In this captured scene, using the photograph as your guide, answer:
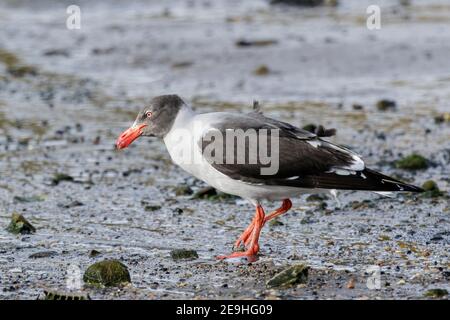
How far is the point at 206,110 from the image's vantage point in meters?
13.4

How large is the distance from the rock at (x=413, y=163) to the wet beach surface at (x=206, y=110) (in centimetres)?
11

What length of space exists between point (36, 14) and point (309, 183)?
15.3 m

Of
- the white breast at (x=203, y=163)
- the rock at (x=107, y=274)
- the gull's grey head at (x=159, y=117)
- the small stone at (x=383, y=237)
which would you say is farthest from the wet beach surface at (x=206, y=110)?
the gull's grey head at (x=159, y=117)

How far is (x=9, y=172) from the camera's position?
1049 cm

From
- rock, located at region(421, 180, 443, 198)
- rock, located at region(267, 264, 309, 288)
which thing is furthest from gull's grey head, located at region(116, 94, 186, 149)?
rock, located at region(421, 180, 443, 198)

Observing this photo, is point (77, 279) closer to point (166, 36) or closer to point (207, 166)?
point (207, 166)

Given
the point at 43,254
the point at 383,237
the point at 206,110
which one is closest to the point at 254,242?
the point at 383,237

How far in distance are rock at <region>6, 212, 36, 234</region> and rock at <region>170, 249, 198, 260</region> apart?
1.41 metres

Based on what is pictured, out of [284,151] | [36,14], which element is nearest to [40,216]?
[284,151]

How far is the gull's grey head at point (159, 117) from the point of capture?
7762mm

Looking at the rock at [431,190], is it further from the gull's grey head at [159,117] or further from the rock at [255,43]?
the rock at [255,43]

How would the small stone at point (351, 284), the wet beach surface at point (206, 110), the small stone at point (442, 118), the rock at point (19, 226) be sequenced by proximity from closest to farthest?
the small stone at point (351, 284)
the wet beach surface at point (206, 110)
the rock at point (19, 226)
the small stone at point (442, 118)

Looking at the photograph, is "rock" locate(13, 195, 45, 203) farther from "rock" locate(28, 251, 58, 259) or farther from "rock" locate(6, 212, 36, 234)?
"rock" locate(28, 251, 58, 259)

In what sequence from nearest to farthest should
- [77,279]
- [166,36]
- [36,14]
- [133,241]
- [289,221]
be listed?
[77,279]
[133,241]
[289,221]
[166,36]
[36,14]
